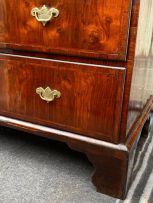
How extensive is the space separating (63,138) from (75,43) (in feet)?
0.87

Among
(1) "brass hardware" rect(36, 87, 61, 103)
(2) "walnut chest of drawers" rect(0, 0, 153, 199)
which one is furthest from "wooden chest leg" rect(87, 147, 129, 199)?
(1) "brass hardware" rect(36, 87, 61, 103)

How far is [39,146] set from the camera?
3.24 ft

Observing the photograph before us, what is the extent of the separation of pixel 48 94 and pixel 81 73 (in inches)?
4.7

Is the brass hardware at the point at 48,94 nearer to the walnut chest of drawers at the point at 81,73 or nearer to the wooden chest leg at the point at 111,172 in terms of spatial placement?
the walnut chest of drawers at the point at 81,73

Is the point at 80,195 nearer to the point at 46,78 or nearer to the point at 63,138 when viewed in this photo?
the point at 63,138

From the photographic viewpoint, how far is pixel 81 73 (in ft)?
2.15

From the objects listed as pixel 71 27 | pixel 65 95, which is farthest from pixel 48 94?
pixel 71 27

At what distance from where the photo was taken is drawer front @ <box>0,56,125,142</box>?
0.64 meters

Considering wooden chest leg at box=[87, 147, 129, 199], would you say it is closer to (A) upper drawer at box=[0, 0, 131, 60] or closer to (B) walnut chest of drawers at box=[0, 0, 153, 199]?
(B) walnut chest of drawers at box=[0, 0, 153, 199]

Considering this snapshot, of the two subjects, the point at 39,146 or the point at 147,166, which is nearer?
the point at 147,166

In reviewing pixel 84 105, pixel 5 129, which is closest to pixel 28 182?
pixel 84 105

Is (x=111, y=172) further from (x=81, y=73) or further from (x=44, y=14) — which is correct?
(x=44, y=14)

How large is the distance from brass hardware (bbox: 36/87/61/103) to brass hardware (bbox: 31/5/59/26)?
0.17 metres

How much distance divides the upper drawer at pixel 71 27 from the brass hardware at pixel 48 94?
11 centimetres
